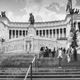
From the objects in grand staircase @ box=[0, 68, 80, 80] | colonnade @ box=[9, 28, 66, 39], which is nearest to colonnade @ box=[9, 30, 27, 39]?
colonnade @ box=[9, 28, 66, 39]

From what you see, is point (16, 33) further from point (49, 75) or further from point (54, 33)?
point (49, 75)

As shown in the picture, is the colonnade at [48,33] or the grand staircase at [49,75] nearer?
the grand staircase at [49,75]

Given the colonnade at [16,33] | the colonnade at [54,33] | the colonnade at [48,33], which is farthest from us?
the colonnade at [16,33]

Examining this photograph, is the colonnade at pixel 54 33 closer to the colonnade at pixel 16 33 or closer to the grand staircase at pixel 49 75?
the colonnade at pixel 16 33

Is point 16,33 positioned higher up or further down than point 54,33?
higher up

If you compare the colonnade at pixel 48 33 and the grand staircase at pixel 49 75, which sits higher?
the colonnade at pixel 48 33

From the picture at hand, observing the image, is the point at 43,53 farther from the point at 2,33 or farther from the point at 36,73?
the point at 2,33

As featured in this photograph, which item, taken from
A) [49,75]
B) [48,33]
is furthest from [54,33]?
[49,75]

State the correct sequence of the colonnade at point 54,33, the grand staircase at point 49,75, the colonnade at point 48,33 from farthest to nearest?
the colonnade at point 48,33, the colonnade at point 54,33, the grand staircase at point 49,75

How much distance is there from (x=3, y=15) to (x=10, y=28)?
21.7 feet

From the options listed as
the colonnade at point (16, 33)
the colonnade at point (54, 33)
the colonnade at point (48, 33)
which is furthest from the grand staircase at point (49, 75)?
the colonnade at point (16, 33)

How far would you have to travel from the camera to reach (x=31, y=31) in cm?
4838

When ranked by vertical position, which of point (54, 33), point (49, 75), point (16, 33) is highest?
point (16, 33)

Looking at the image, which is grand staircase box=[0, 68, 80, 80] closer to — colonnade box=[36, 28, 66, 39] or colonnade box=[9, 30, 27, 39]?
colonnade box=[36, 28, 66, 39]
